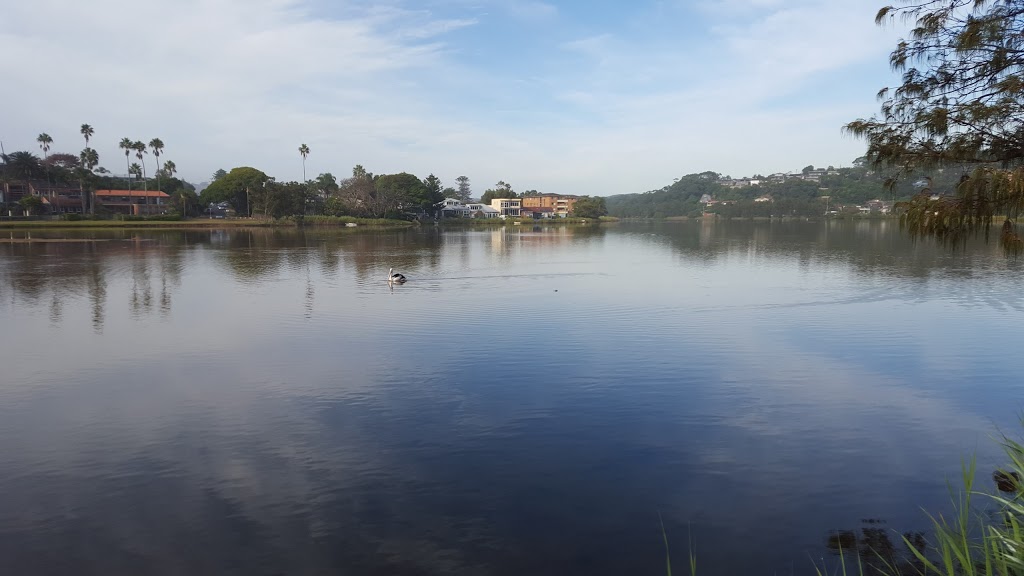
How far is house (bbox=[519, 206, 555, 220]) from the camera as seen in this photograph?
182m

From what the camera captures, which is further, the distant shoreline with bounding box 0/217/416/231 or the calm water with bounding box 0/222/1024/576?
the distant shoreline with bounding box 0/217/416/231

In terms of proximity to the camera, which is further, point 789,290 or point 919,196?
point 789,290

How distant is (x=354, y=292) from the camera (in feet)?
88.7

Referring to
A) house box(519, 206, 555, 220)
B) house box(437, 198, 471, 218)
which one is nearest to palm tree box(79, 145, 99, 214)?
house box(437, 198, 471, 218)

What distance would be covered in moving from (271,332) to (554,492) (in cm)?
1292

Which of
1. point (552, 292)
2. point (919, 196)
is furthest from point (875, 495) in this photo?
point (552, 292)

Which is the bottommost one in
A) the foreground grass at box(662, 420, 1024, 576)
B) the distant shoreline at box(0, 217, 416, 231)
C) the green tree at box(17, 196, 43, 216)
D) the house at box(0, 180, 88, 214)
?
the foreground grass at box(662, 420, 1024, 576)

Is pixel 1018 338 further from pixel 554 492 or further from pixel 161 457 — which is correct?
pixel 161 457

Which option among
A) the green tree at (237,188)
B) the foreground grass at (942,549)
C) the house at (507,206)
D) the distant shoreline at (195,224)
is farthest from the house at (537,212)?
the foreground grass at (942,549)

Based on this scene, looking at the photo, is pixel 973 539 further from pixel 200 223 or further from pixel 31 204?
pixel 31 204

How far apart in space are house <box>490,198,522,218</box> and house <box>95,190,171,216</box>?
86.1 meters

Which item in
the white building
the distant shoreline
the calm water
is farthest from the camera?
the white building

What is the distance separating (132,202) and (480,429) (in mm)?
130213

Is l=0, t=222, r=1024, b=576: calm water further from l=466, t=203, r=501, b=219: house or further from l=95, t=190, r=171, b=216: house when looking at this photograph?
l=466, t=203, r=501, b=219: house
